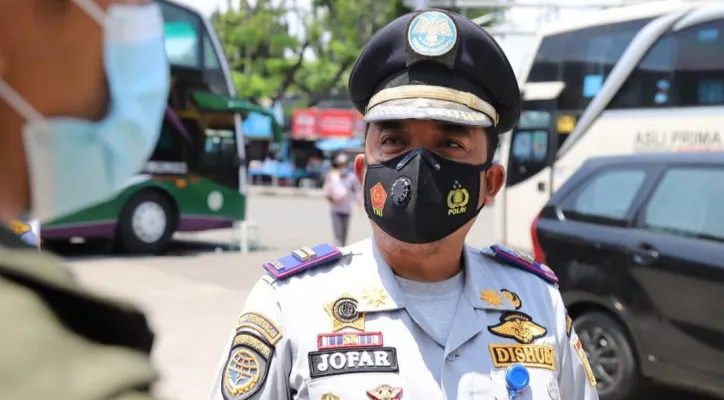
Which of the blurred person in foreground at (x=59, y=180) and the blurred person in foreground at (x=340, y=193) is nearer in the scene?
the blurred person in foreground at (x=59, y=180)

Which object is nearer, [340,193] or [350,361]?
[350,361]

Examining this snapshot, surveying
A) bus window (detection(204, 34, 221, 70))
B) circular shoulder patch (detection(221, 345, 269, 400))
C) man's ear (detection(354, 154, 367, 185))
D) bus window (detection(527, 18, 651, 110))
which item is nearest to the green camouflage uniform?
circular shoulder patch (detection(221, 345, 269, 400))

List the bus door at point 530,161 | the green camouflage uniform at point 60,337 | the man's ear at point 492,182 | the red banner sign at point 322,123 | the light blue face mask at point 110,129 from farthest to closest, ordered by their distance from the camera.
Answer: the red banner sign at point 322,123 < the bus door at point 530,161 < the man's ear at point 492,182 < the light blue face mask at point 110,129 < the green camouflage uniform at point 60,337

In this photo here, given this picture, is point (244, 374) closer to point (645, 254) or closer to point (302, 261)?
point (302, 261)

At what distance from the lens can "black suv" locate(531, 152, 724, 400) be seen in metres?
4.33

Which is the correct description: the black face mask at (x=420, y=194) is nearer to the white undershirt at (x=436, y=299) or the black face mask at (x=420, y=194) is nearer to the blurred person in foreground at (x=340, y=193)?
the white undershirt at (x=436, y=299)

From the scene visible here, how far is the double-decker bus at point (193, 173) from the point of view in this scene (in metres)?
10.8

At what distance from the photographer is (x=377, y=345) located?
1.59 meters

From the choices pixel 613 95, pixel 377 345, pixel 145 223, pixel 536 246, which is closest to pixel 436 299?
pixel 377 345

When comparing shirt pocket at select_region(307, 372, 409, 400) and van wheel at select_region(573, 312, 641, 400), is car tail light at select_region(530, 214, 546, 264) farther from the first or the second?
shirt pocket at select_region(307, 372, 409, 400)

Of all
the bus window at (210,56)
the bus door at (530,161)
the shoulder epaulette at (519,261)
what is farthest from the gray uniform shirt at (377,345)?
the bus window at (210,56)

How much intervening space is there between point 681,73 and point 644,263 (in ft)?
15.1

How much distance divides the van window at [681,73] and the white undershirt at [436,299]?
7225 millimetres

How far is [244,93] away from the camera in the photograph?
32.0 m
